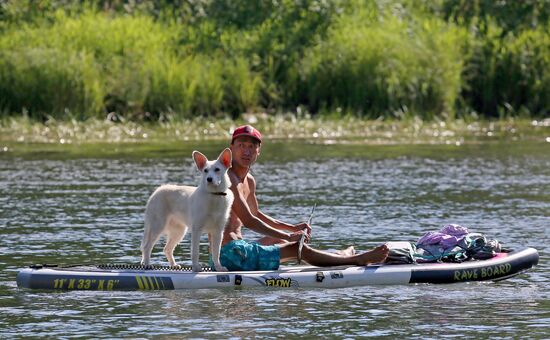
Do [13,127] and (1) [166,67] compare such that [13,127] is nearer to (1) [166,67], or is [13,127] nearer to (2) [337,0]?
(1) [166,67]

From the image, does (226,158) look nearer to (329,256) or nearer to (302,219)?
(329,256)

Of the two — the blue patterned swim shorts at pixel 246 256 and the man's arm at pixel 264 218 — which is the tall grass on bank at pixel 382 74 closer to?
the man's arm at pixel 264 218

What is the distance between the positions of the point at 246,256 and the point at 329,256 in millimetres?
876

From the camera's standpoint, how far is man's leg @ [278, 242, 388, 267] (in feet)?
46.4

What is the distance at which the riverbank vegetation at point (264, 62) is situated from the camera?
32.5 metres

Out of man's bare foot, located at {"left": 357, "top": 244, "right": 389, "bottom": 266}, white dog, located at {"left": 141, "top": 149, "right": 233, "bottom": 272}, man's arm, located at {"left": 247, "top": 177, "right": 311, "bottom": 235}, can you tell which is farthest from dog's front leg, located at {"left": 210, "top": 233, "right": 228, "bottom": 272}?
man's bare foot, located at {"left": 357, "top": 244, "right": 389, "bottom": 266}

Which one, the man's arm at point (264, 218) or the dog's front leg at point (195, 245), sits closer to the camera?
the dog's front leg at point (195, 245)

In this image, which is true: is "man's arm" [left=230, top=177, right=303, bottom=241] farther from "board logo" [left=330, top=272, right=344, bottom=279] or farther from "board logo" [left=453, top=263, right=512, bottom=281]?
"board logo" [left=453, top=263, right=512, bottom=281]

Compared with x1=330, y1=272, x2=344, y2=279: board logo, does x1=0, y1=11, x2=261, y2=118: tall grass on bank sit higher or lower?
higher

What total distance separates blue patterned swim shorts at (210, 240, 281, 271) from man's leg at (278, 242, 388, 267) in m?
0.18

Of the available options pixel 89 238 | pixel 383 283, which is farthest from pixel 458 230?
pixel 89 238

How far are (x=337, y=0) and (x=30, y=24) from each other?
7.75 m

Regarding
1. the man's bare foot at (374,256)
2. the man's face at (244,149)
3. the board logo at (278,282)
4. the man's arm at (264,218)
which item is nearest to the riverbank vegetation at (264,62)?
the man's arm at (264,218)

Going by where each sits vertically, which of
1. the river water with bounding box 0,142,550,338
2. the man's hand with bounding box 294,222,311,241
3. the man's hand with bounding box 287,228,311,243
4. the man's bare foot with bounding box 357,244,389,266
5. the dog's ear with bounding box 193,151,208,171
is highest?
the dog's ear with bounding box 193,151,208,171
